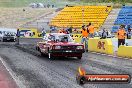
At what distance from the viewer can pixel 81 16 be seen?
213 ft

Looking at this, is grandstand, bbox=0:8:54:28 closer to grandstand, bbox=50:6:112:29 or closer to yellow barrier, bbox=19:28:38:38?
grandstand, bbox=50:6:112:29

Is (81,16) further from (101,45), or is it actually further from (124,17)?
(101,45)

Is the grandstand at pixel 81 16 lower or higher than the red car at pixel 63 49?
higher

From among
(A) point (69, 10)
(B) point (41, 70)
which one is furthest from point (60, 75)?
(A) point (69, 10)

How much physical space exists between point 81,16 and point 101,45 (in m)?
39.7

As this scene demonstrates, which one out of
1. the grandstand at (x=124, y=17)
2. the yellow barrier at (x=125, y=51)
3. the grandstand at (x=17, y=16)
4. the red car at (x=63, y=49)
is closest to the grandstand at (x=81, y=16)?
the grandstand at (x=124, y=17)

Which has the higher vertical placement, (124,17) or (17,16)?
(17,16)

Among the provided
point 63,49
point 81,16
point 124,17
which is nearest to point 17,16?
point 81,16

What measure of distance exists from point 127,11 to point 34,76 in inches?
1997

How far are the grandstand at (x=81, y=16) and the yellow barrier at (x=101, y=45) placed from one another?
32.3 m

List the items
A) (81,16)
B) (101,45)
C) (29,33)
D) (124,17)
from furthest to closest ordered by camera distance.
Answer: (81,16), (124,17), (29,33), (101,45)

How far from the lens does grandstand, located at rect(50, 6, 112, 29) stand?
204 feet

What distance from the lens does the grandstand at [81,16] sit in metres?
62.1

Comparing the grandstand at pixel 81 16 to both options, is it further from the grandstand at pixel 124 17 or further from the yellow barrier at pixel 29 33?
the yellow barrier at pixel 29 33
